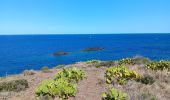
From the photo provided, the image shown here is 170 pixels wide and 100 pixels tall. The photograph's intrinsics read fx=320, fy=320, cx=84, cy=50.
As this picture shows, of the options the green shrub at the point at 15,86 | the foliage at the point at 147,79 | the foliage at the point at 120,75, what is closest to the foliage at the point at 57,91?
the green shrub at the point at 15,86

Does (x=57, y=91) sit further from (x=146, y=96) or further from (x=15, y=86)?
(x=15, y=86)

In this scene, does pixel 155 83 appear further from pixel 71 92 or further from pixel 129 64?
pixel 129 64

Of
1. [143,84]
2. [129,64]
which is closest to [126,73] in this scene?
[143,84]

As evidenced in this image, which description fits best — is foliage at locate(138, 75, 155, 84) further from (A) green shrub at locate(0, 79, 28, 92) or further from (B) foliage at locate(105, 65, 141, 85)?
(A) green shrub at locate(0, 79, 28, 92)

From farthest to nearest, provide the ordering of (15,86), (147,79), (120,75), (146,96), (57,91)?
1. (120,75)
2. (15,86)
3. (147,79)
4. (57,91)
5. (146,96)

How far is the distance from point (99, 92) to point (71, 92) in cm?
172

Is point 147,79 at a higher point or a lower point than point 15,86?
higher

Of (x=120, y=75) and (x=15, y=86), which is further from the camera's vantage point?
(x=120, y=75)

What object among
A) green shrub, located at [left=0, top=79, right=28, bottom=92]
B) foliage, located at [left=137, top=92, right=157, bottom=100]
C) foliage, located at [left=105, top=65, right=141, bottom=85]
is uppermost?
foliage, located at [left=105, top=65, right=141, bottom=85]

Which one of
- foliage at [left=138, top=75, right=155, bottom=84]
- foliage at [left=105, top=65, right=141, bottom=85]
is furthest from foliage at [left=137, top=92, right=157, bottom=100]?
foliage at [left=105, top=65, right=141, bottom=85]

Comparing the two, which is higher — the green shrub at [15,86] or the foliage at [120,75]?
the foliage at [120,75]

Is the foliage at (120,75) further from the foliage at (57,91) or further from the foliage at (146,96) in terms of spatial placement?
the foliage at (57,91)

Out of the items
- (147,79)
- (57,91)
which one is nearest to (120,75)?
(147,79)

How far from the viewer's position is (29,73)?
24953 mm
